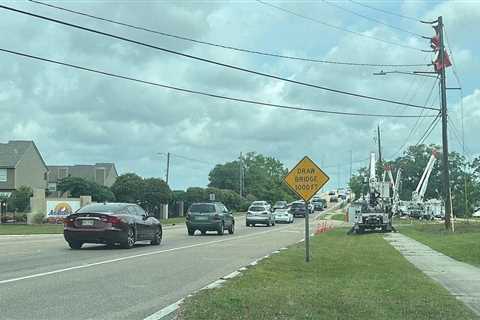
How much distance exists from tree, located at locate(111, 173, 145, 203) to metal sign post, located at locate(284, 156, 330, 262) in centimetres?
4862

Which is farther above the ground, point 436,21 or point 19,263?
point 436,21

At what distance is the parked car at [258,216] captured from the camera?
4822 cm

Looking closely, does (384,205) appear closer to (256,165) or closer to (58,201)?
(58,201)

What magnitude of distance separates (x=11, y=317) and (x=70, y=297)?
5.90 feet

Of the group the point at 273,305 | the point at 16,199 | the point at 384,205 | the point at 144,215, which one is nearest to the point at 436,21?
the point at 384,205

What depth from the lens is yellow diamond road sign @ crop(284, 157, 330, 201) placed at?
664 inches

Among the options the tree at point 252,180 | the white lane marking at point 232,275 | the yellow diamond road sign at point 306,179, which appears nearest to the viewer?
the white lane marking at point 232,275

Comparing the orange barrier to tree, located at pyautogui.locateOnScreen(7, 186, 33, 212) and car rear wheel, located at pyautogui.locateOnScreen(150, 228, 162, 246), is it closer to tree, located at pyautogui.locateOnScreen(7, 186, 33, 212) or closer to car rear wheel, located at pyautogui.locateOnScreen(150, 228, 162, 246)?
car rear wheel, located at pyautogui.locateOnScreen(150, 228, 162, 246)

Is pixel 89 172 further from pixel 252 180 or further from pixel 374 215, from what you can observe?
pixel 374 215

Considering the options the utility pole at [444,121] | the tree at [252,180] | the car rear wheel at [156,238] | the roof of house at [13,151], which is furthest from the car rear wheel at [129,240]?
the tree at [252,180]

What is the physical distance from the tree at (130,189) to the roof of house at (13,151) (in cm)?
1479

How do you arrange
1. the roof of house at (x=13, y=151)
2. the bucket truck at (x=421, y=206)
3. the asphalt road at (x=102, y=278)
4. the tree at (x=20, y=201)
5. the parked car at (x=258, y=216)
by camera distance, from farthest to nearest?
the roof of house at (x=13, y=151) < the bucket truck at (x=421, y=206) < the tree at (x=20, y=201) < the parked car at (x=258, y=216) < the asphalt road at (x=102, y=278)

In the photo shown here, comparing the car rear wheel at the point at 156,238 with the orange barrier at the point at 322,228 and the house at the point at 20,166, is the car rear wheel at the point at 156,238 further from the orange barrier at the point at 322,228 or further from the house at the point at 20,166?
the house at the point at 20,166

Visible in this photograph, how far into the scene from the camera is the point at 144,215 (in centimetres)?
2289
